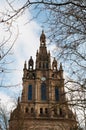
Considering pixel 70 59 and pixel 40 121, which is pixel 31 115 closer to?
pixel 40 121

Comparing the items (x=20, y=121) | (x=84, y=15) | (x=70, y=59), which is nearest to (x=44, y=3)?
(x=84, y=15)

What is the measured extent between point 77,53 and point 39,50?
197 feet

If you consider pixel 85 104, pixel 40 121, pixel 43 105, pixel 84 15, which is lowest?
pixel 85 104

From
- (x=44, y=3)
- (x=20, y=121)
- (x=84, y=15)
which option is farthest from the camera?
(x=20, y=121)

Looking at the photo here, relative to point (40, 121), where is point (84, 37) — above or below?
below

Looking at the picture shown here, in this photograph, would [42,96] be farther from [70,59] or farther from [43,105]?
[70,59]

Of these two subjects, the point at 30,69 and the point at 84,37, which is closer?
the point at 84,37

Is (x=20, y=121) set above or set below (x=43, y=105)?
below

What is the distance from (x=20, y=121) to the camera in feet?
78.4

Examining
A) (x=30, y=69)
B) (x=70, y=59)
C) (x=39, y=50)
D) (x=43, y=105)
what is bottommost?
(x=70, y=59)

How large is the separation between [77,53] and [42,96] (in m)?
51.2

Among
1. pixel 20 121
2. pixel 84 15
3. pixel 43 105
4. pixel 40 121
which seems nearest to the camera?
pixel 84 15

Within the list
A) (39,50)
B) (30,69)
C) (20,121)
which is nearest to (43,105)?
(30,69)

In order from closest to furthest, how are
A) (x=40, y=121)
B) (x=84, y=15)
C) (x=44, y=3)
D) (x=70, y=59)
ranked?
(x=44, y=3) < (x=84, y=15) < (x=70, y=59) < (x=40, y=121)
